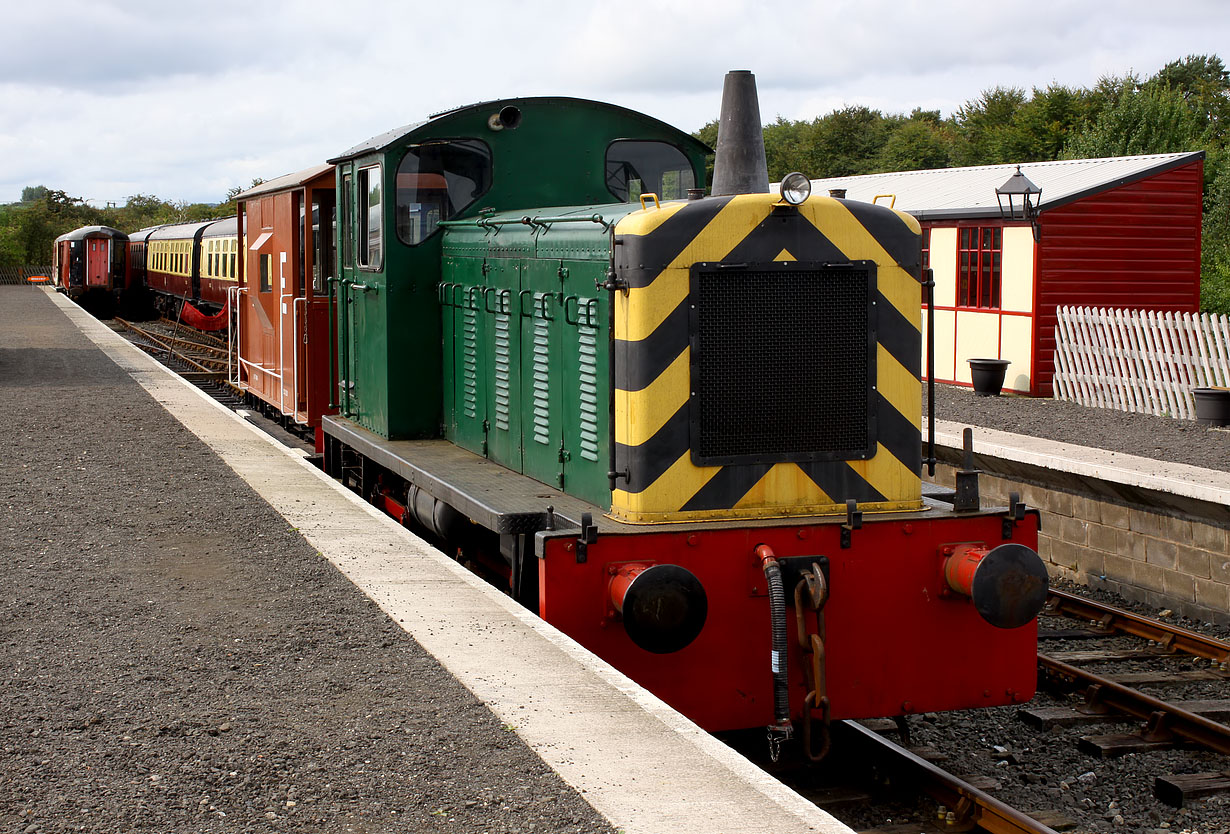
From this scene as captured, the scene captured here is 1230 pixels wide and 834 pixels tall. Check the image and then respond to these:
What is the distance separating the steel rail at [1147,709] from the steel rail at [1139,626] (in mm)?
932

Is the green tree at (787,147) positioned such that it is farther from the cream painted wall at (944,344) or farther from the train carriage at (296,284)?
the train carriage at (296,284)

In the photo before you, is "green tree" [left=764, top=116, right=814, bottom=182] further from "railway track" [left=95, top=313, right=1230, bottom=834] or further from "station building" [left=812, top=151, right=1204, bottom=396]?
"railway track" [left=95, top=313, right=1230, bottom=834]

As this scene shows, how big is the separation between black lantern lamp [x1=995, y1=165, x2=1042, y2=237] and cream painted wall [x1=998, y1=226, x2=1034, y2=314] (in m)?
0.23

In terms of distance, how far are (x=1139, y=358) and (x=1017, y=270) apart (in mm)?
2520

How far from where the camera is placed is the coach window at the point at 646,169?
7.35 m

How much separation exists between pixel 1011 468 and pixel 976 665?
17.6 ft

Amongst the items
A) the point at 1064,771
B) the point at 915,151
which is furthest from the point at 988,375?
the point at 915,151

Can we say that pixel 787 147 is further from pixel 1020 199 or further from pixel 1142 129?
pixel 1020 199

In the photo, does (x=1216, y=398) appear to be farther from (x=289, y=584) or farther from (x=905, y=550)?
(x=289, y=584)

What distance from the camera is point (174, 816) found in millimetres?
3646

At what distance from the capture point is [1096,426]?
47.0ft

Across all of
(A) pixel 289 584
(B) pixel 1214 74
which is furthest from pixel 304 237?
(B) pixel 1214 74

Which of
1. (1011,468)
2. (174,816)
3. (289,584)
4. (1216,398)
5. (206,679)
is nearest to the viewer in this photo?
(174,816)

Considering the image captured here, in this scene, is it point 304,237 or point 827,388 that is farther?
point 304,237
